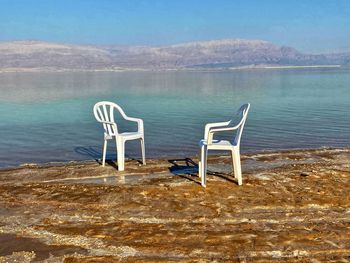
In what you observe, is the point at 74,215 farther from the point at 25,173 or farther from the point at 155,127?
the point at 155,127

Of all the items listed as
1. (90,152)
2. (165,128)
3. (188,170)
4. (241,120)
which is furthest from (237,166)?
(165,128)

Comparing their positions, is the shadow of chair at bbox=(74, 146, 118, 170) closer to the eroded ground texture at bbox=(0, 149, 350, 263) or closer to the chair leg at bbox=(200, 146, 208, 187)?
the eroded ground texture at bbox=(0, 149, 350, 263)

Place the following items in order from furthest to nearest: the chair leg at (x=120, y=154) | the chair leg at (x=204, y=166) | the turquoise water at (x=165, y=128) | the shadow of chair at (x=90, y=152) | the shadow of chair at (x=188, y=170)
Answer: the turquoise water at (x=165, y=128), the shadow of chair at (x=90, y=152), the chair leg at (x=120, y=154), the shadow of chair at (x=188, y=170), the chair leg at (x=204, y=166)

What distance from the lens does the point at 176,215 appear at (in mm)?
5445

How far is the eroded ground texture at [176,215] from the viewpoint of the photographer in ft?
14.4

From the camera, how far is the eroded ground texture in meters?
4.39

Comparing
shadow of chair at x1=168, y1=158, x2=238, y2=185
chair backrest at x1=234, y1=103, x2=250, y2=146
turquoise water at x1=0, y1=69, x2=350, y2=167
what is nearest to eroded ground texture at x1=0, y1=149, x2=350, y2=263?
shadow of chair at x1=168, y1=158, x2=238, y2=185

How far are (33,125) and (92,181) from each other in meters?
11.1

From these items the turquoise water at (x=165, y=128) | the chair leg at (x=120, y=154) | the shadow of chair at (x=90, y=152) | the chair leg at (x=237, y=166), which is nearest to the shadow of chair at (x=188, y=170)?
the chair leg at (x=237, y=166)

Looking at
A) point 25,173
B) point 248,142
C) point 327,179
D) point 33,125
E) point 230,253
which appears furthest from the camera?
point 33,125

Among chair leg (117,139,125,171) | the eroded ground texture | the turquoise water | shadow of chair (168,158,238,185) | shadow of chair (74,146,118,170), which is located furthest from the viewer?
the turquoise water

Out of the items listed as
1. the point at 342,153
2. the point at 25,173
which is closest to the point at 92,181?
the point at 25,173

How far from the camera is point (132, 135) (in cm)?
791

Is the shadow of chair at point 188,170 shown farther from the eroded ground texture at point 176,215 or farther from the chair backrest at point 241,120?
the chair backrest at point 241,120
